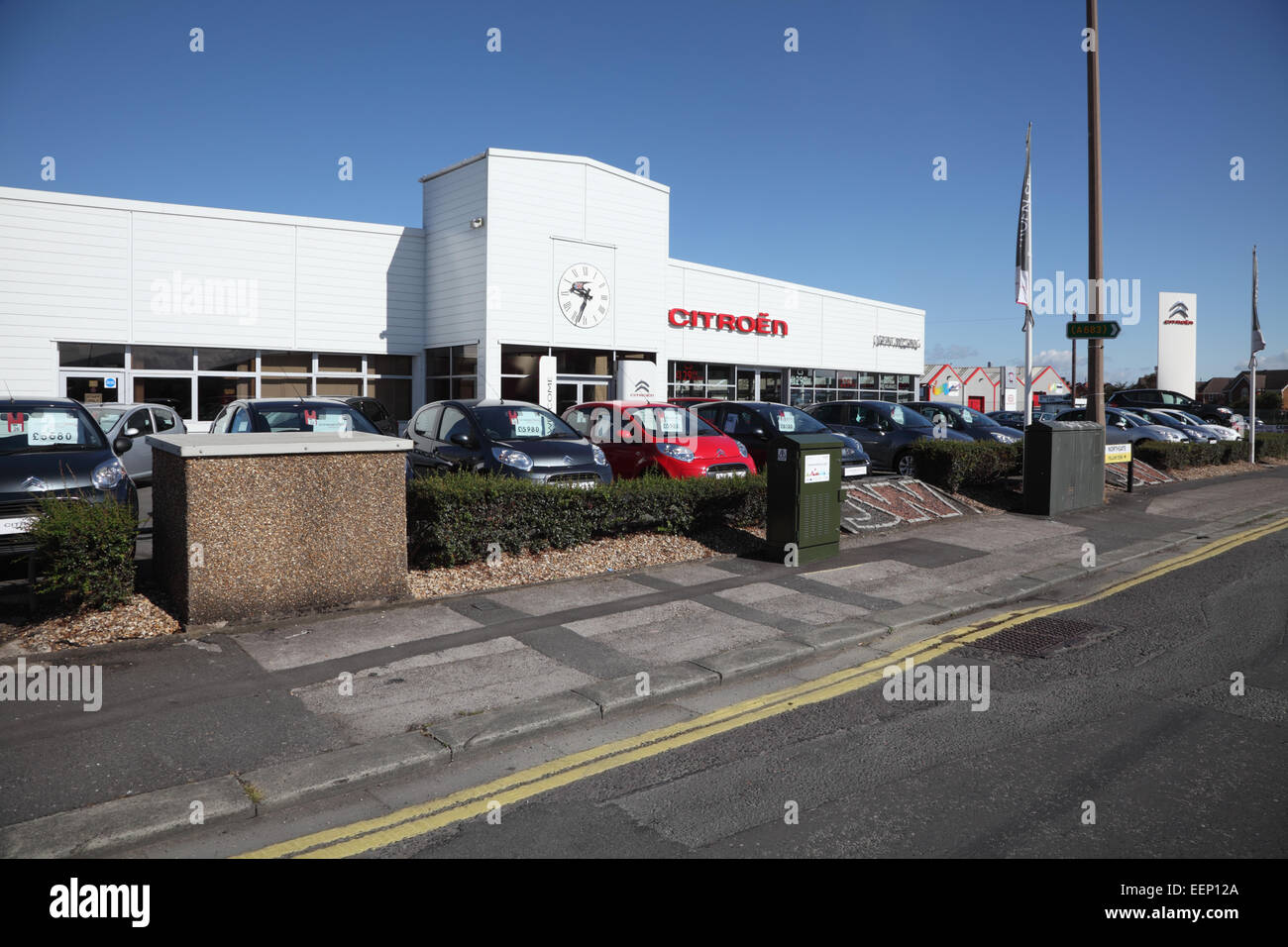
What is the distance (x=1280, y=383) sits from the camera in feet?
317

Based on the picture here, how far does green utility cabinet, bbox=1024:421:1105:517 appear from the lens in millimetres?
13383

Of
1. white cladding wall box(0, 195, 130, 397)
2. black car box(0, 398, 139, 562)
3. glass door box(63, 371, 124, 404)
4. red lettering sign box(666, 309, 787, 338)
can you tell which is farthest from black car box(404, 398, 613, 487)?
red lettering sign box(666, 309, 787, 338)

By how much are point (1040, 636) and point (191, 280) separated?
2055 cm

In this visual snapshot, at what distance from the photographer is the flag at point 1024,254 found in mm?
14359

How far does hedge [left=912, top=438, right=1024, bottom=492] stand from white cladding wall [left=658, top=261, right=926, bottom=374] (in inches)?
516

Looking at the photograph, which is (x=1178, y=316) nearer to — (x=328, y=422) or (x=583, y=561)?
(x=583, y=561)

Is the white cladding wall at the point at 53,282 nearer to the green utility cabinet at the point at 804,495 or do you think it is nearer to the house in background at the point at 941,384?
the green utility cabinet at the point at 804,495

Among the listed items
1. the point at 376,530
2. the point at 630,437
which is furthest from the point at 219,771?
the point at 630,437

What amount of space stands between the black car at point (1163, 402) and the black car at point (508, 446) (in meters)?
31.6

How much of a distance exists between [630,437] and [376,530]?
5.71 m

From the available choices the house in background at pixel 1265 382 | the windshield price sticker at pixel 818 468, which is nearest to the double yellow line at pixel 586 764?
the windshield price sticker at pixel 818 468

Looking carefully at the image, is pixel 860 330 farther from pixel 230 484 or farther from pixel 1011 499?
pixel 230 484

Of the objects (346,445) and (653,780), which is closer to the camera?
(653,780)

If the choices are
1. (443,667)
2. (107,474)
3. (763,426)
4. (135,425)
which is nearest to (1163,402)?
(763,426)
